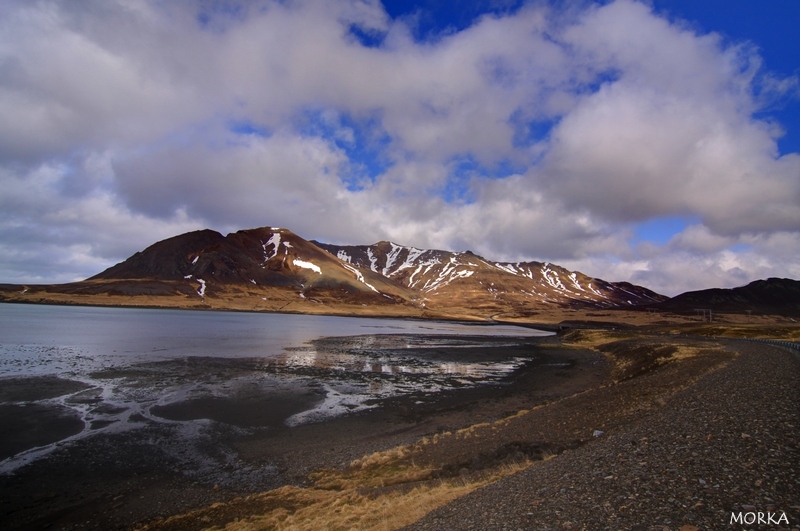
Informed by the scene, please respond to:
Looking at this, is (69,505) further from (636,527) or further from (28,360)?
(28,360)

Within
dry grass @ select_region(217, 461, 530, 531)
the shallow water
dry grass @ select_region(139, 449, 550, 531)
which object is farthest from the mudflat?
dry grass @ select_region(217, 461, 530, 531)

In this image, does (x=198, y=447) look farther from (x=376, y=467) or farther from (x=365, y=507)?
(x=365, y=507)

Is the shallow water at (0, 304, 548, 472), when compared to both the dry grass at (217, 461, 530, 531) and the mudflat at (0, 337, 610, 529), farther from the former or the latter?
the dry grass at (217, 461, 530, 531)

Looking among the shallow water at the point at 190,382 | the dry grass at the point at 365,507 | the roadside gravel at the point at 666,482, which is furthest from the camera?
the shallow water at the point at 190,382

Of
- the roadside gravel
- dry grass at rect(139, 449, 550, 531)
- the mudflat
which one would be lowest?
the mudflat

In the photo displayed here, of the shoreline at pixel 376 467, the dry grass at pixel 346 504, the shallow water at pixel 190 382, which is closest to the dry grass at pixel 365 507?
the dry grass at pixel 346 504

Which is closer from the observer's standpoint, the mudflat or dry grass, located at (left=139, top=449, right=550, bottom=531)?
dry grass, located at (left=139, top=449, right=550, bottom=531)

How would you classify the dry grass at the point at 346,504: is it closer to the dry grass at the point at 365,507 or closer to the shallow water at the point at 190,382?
the dry grass at the point at 365,507

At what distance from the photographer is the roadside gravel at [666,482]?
816 centimetres

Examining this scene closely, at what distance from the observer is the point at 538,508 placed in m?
9.73

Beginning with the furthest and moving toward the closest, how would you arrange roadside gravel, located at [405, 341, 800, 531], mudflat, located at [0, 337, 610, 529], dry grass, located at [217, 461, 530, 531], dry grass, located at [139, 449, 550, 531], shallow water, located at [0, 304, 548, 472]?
shallow water, located at [0, 304, 548, 472], mudflat, located at [0, 337, 610, 529], dry grass, located at [139, 449, 550, 531], dry grass, located at [217, 461, 530, 531], roadside gravel, located at [405, 341, 800, 531]

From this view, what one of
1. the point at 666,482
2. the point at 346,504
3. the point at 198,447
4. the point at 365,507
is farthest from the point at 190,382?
the point at 666,482

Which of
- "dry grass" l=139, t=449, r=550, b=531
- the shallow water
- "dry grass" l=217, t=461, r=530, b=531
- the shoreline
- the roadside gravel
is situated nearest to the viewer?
the roadside gravel

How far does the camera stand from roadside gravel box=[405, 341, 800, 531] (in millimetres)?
8156
